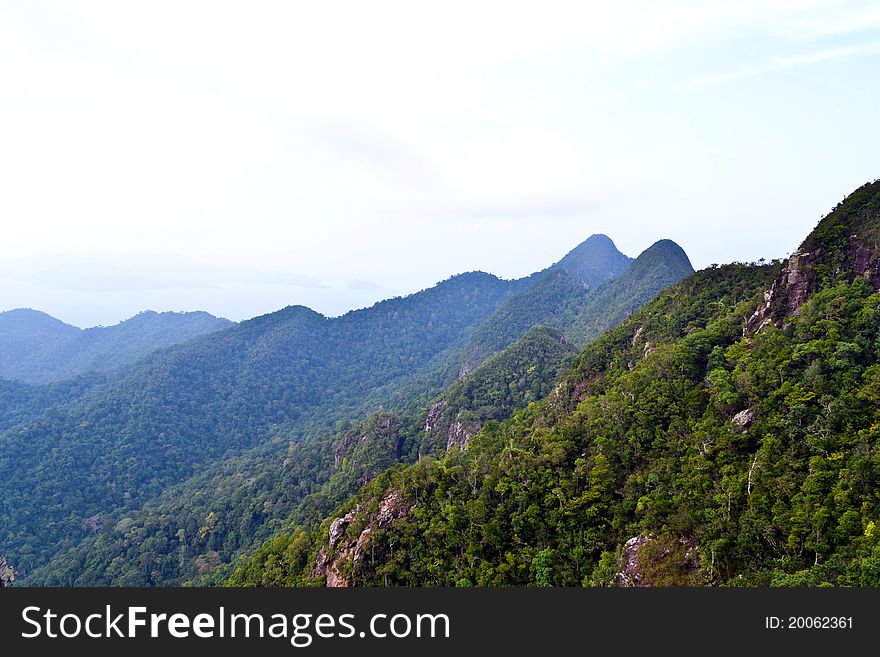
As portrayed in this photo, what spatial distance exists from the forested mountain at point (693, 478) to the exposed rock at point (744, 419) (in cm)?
9

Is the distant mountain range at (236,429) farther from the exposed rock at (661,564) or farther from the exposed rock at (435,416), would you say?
the exposed rock at (661,564)

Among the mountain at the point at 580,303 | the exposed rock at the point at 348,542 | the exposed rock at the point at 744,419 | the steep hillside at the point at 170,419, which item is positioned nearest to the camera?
the exposed rock at the point at 744,419

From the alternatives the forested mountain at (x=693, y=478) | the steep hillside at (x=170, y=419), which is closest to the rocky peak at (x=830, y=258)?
the forested mountain at (x=693, y=478)

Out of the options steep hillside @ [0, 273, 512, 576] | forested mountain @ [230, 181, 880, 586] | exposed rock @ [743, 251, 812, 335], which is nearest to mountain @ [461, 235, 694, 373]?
steep hillside @ [0, 273, 512, 576]

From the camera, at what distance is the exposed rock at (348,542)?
30.2 metres

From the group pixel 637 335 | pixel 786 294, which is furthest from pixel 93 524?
pixel 786 294

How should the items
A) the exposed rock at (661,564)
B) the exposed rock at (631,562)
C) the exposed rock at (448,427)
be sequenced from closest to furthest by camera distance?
the exposed rock at (661,564)
the exposed rock at (631,562)
the exposed rock at (448,427)

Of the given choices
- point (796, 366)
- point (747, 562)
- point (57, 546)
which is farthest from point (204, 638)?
point (57, 546)

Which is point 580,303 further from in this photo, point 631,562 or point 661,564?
point 661,564

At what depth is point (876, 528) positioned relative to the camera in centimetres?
1678

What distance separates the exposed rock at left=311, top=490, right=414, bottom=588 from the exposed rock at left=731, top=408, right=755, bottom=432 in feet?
75.5

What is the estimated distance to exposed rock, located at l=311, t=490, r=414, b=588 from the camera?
99.1ft

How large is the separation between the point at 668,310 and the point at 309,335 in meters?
175

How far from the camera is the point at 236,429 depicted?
5394 inches
